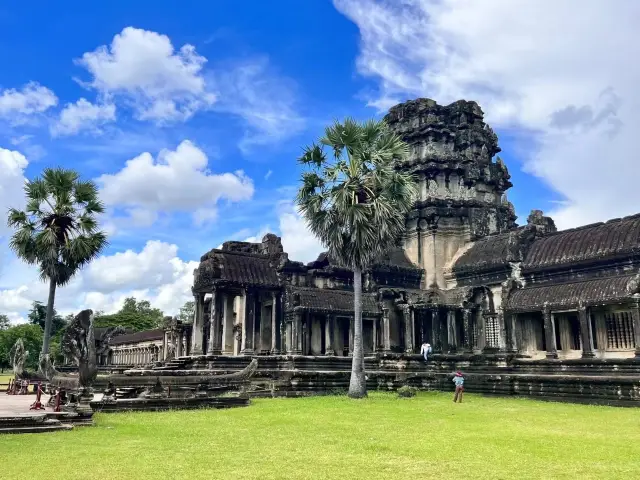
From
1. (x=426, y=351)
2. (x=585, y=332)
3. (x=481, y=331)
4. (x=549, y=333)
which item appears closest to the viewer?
(x=585, y=332)

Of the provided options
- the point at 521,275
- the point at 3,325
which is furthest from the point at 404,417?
the point at 3,325

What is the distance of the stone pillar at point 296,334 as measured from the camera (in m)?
28.1

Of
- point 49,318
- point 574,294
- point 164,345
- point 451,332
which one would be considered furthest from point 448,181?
Answer: point 164,345

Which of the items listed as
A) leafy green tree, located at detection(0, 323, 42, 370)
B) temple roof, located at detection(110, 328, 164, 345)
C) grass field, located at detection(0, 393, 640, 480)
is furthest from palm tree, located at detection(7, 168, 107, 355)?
leafy green tree, located at detection(0, 323, 42, 370)

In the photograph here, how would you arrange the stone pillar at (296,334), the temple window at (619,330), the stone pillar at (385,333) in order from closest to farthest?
the temple window at (619,330) → the stone pillar at (296,334) → the stone pillar at (385,333)

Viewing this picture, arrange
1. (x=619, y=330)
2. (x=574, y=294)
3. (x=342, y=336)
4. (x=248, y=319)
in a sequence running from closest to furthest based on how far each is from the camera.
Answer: (x=619, y=330)
(x=574, y=294)
(x=248, y=319)
(x=342, y=336)

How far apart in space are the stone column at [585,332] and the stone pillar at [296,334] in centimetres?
1265

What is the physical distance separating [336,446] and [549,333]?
55.3ft

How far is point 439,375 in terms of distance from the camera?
2628 cm

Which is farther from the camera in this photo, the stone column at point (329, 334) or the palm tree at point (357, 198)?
the stone column at point (329, 334)

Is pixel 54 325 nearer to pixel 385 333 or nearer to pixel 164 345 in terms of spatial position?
pixel 164 345

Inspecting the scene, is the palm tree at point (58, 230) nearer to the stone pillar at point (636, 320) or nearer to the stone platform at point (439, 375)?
the stone platform at point (439, 375)

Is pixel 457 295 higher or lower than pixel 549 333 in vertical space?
higher

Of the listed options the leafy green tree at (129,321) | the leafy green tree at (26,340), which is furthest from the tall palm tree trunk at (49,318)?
the leafy green tree at (129,321)
